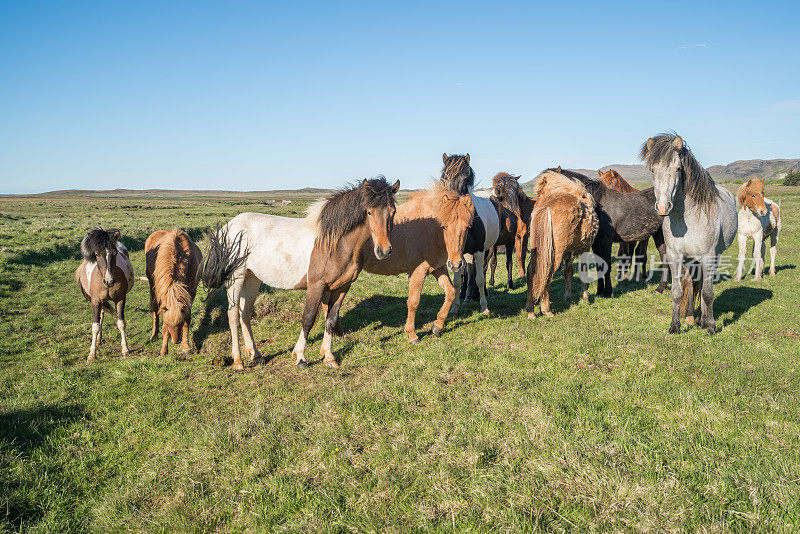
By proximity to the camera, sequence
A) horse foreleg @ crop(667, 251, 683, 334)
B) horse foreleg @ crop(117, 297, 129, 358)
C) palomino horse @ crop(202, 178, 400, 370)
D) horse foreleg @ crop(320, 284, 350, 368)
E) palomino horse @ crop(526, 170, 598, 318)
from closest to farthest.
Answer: palomino horse @ crop(202, 178, 400, 370) → horse foreleg @ crop(320, 284, 350, 368) → horse foreleg @ crop(667, 251, 683, 334) → horse foreleg @ crop(117, 297, 129, 358) → palomino horse @ crop(526, 170, 598, 318)

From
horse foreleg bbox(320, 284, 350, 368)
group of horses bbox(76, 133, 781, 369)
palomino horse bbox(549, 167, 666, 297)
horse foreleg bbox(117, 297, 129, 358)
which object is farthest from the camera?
palomino horse bbox(549, 167, 666, 297)

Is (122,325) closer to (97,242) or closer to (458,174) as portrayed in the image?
(97,242)

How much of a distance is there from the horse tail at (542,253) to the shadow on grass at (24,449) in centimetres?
726

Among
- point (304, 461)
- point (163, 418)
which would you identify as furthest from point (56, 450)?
point (304, 461)

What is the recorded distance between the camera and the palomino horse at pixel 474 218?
26.3 ft

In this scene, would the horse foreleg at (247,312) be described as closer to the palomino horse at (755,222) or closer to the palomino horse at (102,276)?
the palomino horse at (102,276)

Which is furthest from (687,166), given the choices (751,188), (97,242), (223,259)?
(97,242)

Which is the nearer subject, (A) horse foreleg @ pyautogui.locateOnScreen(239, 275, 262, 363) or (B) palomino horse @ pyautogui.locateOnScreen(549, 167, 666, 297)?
(A) horse foreleg @ pyautogui.locateOnScreen(239, 275, 262, 363)

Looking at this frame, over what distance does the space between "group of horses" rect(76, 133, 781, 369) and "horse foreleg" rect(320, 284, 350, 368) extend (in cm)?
2

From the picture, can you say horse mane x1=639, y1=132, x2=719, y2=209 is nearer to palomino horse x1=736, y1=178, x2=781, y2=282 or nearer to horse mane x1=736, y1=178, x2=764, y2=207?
palomino horse x1=736, y1=178, x2=781, y2=282

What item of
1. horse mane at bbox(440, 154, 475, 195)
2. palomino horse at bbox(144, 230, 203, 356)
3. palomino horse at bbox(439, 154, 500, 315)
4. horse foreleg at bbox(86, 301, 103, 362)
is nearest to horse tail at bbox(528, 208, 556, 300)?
palomino horse at bbox(439, 154, 500, 315)

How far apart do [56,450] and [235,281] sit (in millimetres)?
3187

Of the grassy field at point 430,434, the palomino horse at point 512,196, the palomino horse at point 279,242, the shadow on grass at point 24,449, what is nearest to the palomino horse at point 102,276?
the grassy field at point 430,434

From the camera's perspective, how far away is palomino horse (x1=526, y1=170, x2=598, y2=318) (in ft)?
25.9
